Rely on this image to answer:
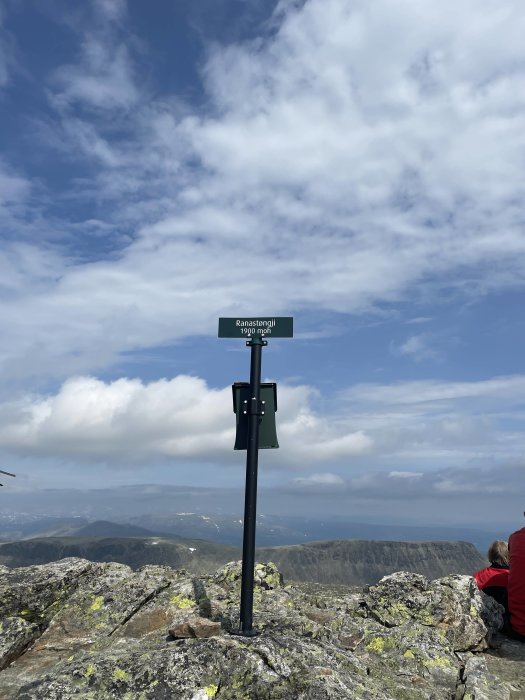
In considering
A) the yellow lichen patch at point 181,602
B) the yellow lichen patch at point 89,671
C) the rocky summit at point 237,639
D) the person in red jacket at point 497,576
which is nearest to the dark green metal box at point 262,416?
the rocky summit at point 237,639

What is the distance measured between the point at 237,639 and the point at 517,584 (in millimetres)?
7961

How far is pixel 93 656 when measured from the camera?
8969mm

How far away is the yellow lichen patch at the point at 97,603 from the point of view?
13672 millimetres

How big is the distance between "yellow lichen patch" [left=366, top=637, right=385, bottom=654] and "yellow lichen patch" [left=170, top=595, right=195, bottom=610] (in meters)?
4.47

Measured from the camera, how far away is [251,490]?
1196 cm

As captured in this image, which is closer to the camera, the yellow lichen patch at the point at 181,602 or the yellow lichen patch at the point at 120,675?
the yellow lichen patch at the point at 120,675

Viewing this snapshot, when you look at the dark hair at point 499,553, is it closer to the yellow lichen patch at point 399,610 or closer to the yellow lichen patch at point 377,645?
the yellow lichen patch at point 399,610

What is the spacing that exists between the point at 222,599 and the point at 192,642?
487 centimetres

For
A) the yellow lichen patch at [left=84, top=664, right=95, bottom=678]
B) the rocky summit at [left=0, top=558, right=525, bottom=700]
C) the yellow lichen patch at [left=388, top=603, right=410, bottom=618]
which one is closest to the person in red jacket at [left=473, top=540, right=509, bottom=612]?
the rocky summit at [left=0, top=558, right=525, bottom=700]

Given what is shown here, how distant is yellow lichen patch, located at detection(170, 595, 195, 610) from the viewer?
13.6 meters

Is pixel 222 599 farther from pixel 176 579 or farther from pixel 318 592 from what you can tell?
pixel 318 592

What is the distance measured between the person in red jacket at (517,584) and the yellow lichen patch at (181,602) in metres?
8.04

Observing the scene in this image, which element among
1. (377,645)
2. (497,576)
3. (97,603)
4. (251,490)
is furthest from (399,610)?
(97,603)

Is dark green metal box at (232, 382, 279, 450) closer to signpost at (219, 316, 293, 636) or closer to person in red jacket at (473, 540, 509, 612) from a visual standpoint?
signpost at (219, 316, 293, 636)
